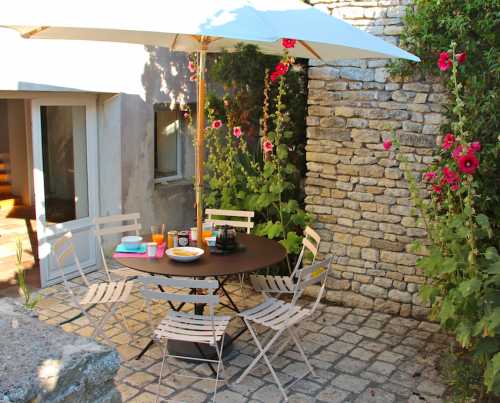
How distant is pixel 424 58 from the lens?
511 cm

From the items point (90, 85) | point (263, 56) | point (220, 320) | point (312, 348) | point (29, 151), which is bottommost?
point (312, 348)

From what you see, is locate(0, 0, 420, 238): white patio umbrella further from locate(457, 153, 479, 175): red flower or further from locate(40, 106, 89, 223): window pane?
locate(40, 106, 89, 223): window pane

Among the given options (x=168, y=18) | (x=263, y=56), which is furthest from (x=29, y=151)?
(x=168, y=18)

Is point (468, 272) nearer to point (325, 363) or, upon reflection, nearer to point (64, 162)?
point (325, 363)

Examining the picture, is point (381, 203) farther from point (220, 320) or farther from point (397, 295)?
point (220, 320)

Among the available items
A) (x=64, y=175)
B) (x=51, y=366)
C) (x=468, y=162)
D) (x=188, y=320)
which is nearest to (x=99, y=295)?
(x=188, y=320)

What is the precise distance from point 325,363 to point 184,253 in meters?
1.51

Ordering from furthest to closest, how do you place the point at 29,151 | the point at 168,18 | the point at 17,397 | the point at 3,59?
1. the point at 29,151
2. the point at 3,59
3. the point at 168,18
4. the point at 17,397

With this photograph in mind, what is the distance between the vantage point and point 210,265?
4.22m

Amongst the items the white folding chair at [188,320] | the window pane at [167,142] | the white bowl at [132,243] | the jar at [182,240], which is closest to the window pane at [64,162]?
the window pane at [167,142]

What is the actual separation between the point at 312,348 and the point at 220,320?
3.99 feet

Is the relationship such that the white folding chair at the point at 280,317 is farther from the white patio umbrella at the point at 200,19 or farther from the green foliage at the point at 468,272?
the white patio umbrella at the point at 200,19

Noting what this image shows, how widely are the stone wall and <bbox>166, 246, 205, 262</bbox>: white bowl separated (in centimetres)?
191

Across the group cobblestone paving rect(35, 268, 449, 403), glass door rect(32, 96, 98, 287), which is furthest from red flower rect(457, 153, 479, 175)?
glass door rect(32, 96, 98, 287)
